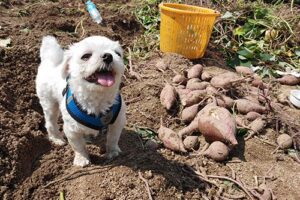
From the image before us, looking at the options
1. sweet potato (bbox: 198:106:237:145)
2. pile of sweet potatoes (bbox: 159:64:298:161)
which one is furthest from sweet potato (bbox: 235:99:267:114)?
sweet potato (bbox: 198:106:237:145)

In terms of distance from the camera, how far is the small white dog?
7.28 feet

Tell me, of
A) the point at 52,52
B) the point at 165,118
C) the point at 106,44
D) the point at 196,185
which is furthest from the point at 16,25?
the point at 196,185

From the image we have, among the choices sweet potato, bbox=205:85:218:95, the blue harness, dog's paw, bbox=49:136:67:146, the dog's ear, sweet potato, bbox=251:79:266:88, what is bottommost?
dog's paw, bbox=49:136:67:146

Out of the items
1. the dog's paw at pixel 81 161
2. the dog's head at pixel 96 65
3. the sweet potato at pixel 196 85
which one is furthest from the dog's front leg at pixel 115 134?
the sweet potato at pixel 196 85

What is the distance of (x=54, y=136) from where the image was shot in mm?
2920

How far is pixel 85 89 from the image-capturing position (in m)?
2.31

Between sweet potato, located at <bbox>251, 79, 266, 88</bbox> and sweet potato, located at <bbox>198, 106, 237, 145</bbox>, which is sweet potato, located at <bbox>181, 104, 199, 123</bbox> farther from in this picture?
sweet potato, located at <bbox>251, 79, 266, 88</bbox>

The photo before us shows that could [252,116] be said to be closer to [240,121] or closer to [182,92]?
[240,121]

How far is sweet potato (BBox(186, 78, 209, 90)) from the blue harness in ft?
3.48

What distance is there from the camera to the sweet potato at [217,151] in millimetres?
2750

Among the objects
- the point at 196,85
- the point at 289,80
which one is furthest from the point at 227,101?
the point at 289,80

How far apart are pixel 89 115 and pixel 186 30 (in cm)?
187

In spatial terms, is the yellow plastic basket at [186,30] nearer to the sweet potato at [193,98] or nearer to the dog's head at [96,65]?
the sweet potato at [193,98]

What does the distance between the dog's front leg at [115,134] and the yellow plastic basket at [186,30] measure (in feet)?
5.16
